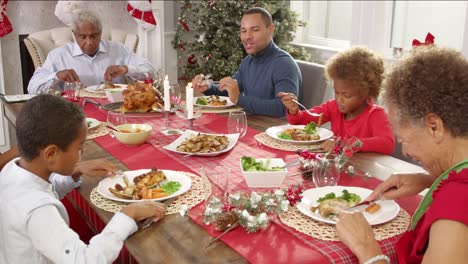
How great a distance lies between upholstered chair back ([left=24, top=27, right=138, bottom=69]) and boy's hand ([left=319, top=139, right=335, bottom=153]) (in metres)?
2.73

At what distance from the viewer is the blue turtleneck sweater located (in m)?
2.55

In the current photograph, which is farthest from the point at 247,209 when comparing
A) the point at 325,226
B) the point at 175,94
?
the point at 175,94

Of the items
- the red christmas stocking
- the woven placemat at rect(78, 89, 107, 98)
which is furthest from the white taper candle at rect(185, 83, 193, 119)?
the red christmas stocking

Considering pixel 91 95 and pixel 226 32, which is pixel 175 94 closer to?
pixel 91 95

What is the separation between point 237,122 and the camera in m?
2.01

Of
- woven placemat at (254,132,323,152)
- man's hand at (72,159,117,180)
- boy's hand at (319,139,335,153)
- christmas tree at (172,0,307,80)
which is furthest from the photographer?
christmas tree at (172,0,307,80)

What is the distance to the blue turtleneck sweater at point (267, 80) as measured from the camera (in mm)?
2553

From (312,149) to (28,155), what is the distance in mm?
1007

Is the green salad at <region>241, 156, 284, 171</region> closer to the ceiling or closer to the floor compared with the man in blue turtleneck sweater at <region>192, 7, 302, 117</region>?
closer to the floor

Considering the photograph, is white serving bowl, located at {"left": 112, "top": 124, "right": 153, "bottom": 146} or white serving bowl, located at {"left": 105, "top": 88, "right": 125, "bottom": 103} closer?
white serving bowl, located at {"left": 112, "top": 124, "right": 153, "bottom": 146}

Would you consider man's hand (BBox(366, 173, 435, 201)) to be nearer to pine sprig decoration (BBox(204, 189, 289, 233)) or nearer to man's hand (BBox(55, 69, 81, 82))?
pine sprig decoration (BBox(204, 189, 289, 233))

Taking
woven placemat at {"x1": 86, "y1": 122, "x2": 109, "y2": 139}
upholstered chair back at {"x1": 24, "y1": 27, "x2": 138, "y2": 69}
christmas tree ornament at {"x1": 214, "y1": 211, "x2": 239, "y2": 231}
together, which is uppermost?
upholstered chair back at {"x1": 24, "y1": 27, "x2": 138, "y2": 69}

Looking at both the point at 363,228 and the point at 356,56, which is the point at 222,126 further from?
the point at 363,228

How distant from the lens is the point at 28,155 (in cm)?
133
